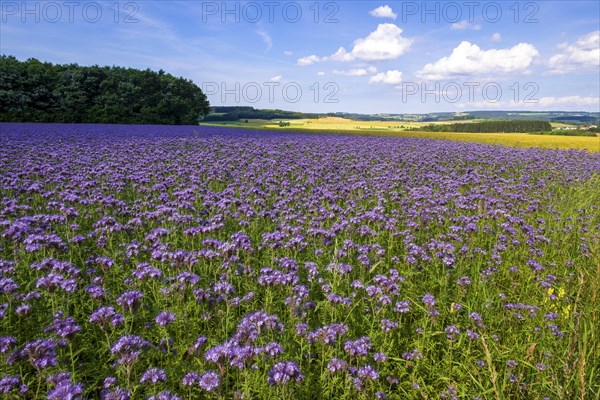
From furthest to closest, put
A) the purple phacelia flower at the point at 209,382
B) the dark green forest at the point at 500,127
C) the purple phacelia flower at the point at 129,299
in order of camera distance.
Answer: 1. the dark green forest at the point at 500,127
2. the purple phacelia flower at the point at 129,299
3. the purple phacelia flower at the point at 209,382

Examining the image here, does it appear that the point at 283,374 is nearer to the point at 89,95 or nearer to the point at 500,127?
the point at 89,95

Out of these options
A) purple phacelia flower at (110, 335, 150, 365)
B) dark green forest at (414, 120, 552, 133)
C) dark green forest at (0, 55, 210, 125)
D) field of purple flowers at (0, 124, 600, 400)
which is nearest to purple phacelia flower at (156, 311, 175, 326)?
field of purple flowers at (0, 124, 600, 400)

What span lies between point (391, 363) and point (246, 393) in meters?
1.51

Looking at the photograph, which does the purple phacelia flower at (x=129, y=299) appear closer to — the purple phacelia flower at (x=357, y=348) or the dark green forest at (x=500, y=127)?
the purple phacelia flower at (x=357, y=348)

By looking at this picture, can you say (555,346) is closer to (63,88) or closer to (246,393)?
(246,393)

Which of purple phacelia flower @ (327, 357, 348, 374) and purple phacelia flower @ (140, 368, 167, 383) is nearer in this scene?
purple phacelia flower @ (140, 368, 167, 383)

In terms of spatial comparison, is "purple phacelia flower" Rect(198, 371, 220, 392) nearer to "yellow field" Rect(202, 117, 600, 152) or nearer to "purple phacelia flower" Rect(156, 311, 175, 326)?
"purple phacelia flower" Rect(156, 311, 175, 326)

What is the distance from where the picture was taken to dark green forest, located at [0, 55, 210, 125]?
43.0m

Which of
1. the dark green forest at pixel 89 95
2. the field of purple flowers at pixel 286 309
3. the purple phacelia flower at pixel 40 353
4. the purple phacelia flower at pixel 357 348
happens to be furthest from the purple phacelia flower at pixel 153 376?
the dark green forest at pixel 89 95

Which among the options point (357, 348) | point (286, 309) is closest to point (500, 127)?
point (286, 309)

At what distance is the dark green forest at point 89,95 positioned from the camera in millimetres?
43000

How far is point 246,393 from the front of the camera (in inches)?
98.0

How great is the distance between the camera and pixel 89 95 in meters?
49.6

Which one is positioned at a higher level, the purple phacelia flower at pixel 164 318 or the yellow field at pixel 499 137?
the yellow field at pixel 499 137
